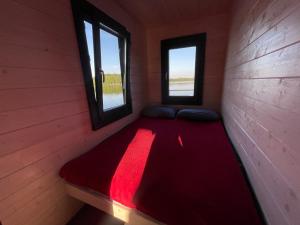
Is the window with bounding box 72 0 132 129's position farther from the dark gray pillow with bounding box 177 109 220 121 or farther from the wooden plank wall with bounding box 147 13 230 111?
the dark gray pillow with bounding box 177 109 220 121

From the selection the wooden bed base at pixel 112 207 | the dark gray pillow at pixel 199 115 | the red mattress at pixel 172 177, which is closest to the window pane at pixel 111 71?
the red mattress at pixel 172 177

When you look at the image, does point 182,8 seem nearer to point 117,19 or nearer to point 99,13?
point 117,19

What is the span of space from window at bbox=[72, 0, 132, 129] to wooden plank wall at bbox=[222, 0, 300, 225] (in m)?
1.42

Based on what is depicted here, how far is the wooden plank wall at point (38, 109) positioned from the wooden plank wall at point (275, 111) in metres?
1.47

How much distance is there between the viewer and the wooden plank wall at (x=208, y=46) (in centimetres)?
228

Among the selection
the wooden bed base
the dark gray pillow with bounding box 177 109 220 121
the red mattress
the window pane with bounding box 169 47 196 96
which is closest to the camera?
the red mattress

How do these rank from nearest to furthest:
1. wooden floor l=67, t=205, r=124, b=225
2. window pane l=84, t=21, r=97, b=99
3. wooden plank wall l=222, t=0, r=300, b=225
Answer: wooden plank wall l=222, t=0, r=300, b=225 → wooden floor l=67, t=205, r=124, b=225 → window pane l=84, t=21, r=97, b=99

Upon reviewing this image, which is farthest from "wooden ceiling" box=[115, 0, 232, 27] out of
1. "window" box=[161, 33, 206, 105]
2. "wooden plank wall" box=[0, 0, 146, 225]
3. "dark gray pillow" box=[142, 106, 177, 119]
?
"dark gray pillow" box=[142, 106, 177, 119]

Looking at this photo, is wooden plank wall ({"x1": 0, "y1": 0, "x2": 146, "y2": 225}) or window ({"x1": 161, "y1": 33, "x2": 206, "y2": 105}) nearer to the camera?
wooden plank wall ({"x1": 0, "y1": 0, "x2": 146, "y2": 225})

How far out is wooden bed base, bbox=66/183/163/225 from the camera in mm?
831

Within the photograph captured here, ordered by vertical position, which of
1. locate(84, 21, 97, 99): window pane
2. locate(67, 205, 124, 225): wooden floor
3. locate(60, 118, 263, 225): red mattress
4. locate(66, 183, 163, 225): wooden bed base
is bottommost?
locate(67, 205, 124, 225): wooden floor

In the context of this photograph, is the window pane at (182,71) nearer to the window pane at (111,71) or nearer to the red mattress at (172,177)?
the window pane at (111,71)

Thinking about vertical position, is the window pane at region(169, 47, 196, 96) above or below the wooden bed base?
above

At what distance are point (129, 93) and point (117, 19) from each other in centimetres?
101
